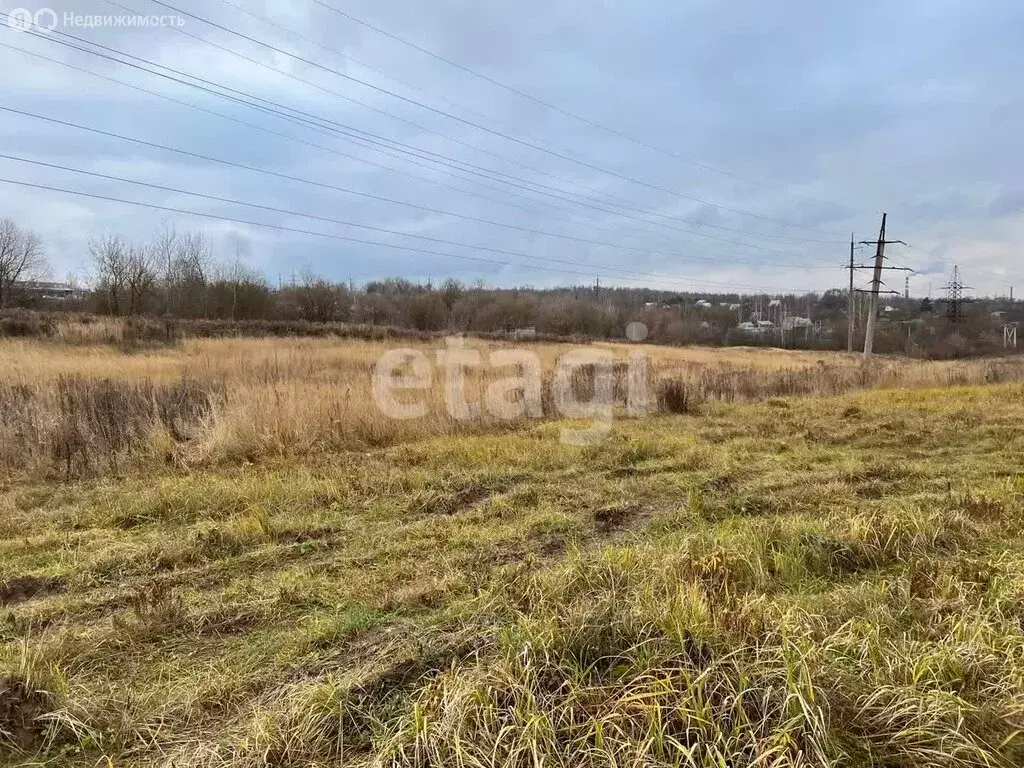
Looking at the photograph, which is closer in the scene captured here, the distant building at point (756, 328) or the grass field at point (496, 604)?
the grass field at point (496, 604)

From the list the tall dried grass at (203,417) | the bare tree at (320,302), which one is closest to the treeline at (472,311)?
the bare tree at (320,302)

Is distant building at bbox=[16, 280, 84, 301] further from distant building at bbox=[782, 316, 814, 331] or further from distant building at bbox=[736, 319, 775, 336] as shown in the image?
distant building at bbox=[782, 316, 814, 331]

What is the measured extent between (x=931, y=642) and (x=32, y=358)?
20.5m

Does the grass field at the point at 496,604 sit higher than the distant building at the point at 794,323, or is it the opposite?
the distant building at the point at 794,323

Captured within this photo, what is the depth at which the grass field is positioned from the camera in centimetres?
207

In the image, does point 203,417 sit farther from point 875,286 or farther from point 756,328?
point 756,328

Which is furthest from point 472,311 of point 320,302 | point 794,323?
point 794,323

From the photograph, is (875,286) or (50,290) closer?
(875,286)

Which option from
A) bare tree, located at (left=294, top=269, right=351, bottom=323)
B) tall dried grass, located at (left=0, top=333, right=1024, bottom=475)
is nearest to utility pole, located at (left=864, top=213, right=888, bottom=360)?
tall dried grass, located at (left=0, top=333, right=1024, bottom=475)

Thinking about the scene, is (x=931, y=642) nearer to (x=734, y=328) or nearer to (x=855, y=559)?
(x=855, y=559)

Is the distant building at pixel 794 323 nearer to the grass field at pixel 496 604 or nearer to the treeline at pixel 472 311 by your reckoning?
the treeline at pixel 472 311

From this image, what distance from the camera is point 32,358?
15836 millimetres

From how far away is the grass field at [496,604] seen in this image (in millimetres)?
2070

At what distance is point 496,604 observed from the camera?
3.24 metres
